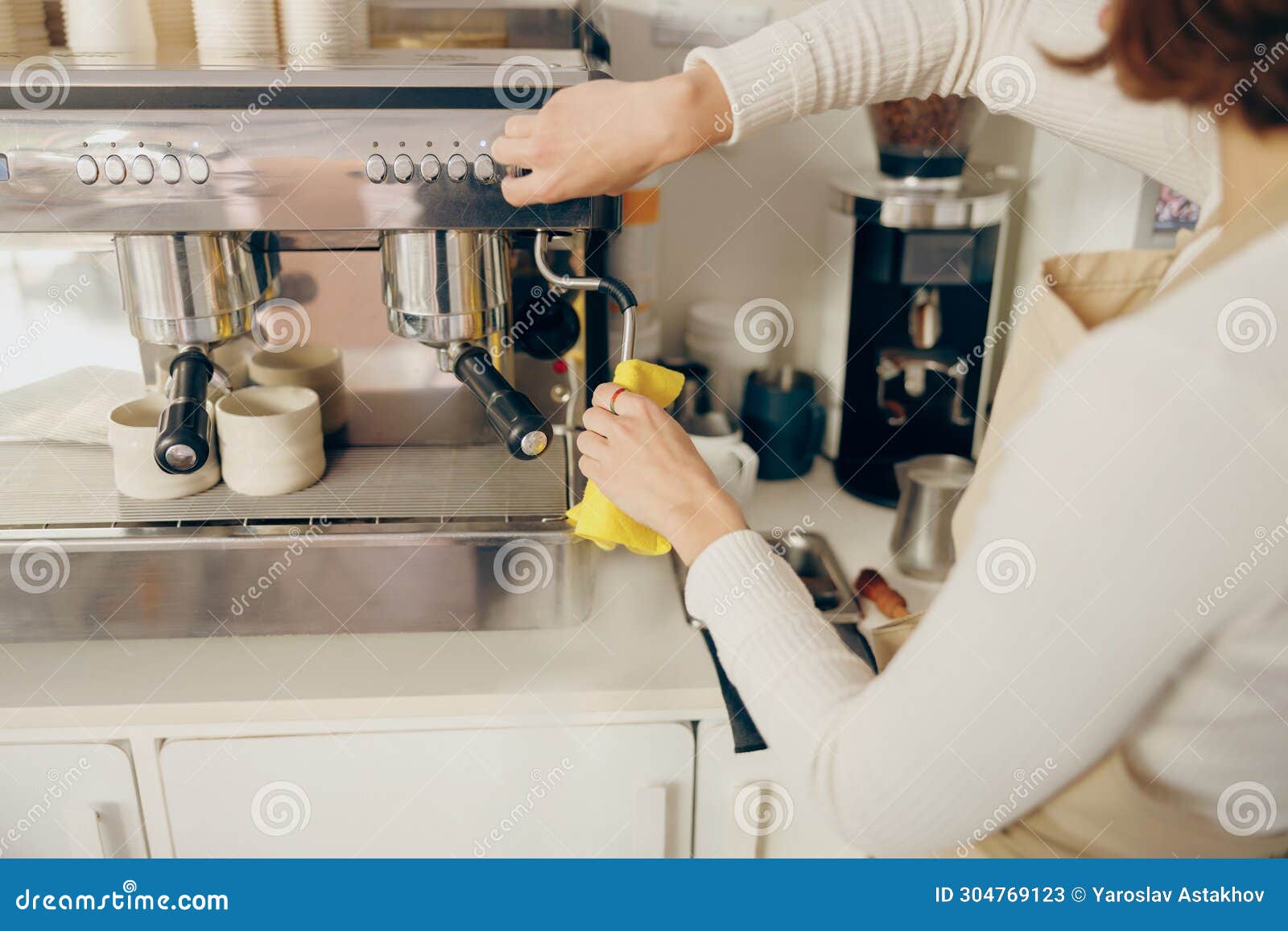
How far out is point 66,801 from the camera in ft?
2.82

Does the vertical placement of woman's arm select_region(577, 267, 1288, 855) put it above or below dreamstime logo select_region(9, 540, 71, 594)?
above

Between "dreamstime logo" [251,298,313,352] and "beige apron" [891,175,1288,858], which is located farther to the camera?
"dreamstime logo" [251,298,313,352]

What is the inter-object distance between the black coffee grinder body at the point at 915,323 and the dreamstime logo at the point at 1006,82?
30 centimetres

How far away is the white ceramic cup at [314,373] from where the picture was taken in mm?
967

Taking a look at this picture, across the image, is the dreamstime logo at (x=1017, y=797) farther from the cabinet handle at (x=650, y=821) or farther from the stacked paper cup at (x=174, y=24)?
the stacked paper cup at (x=174, y=24)

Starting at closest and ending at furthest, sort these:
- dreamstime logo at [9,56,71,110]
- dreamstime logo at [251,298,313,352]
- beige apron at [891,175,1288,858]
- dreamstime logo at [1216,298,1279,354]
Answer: dreamstime logo at [1216,298,1279,354] < beige apron at [891,175,1288,858] < dreamstime logo at [9,56,71,110] < dreamstime logo at [251,298,313,352]

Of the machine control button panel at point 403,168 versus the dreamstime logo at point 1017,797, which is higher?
the machine control button panel at point 403,168

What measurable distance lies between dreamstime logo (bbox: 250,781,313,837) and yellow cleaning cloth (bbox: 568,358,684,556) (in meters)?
0.34

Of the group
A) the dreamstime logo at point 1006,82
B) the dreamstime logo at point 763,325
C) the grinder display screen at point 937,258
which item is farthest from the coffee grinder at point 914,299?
the dreamstime logo at point 1006,82

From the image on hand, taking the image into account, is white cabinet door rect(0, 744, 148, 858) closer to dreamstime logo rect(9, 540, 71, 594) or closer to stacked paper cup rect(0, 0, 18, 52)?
dreamstime logo rect(9, 540, 71, 594)

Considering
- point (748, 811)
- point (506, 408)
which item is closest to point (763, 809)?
point (748, 811)

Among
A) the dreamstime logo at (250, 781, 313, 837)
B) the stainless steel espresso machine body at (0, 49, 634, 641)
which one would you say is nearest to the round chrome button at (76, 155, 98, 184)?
the stainless steel espresso machine body at (0, 49, 634, 641)

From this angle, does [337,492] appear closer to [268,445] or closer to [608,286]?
[268,445]

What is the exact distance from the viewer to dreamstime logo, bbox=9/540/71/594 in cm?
83
